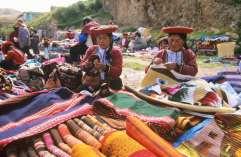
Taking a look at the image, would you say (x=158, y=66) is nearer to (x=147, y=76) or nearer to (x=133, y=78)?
(x=147, y=76)

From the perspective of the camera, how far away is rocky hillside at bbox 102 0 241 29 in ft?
89.7

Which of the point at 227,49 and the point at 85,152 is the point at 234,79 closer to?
the point at 85,152

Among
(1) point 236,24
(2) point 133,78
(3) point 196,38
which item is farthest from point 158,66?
(1) point 236,24

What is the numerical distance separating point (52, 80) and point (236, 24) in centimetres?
1937

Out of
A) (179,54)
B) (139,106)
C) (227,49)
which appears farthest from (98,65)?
(227,49)

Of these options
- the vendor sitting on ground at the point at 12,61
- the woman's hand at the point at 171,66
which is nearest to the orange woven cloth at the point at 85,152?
the woman's hand at the point at 171,66

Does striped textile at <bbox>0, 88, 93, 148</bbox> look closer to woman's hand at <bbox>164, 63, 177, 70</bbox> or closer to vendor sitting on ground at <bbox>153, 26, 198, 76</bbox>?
woman's hand at <bbox>164, 63, 177, 70</bbox>

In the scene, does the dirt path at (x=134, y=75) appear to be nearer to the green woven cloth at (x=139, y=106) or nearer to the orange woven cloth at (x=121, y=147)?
the green woven cloth at (x=139, y=106)

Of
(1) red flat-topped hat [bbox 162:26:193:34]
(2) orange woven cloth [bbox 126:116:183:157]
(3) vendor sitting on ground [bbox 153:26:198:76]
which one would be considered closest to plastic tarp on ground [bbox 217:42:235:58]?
(3) vendor sitting on ground [bbox 153:26:198:76]

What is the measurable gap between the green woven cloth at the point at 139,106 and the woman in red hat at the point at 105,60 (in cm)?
225

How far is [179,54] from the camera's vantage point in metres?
6.18

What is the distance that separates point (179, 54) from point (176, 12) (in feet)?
90.4

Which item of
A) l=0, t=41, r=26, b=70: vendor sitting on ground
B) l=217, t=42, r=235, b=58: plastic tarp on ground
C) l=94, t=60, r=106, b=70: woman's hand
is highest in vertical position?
l=94, t=60, r=106, b=70: woman's hand

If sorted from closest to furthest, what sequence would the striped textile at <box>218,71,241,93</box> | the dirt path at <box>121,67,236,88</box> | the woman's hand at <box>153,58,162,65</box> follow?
the striped textile at <box>218,71,241,93</box>
the woman's hand at <box>153,58,162,65</box>
the dirt path at <box>121,67,236,88</box>
